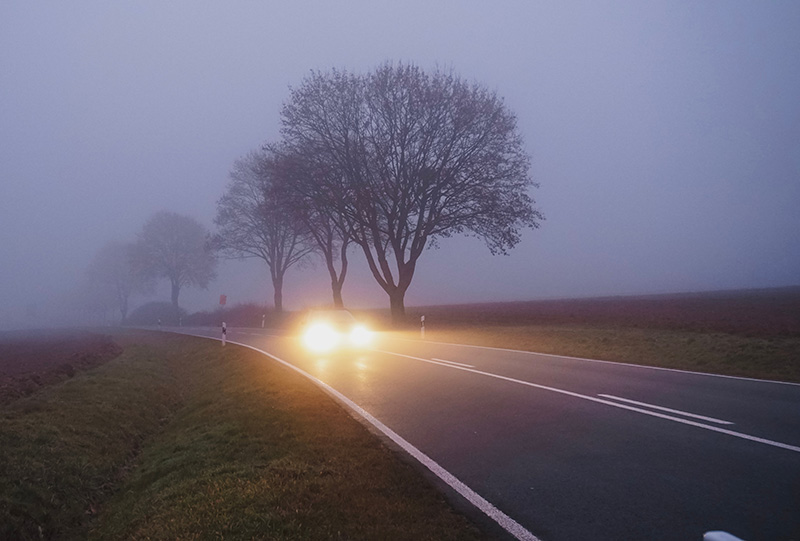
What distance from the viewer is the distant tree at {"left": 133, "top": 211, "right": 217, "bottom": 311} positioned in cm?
7512

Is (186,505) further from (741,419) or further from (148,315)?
(148,315)

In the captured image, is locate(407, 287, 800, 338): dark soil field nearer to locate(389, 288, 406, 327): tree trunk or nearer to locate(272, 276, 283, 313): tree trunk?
locate(389, 288, 406, 327): tree trunk

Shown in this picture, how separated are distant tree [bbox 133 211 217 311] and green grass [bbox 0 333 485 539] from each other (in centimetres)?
6505

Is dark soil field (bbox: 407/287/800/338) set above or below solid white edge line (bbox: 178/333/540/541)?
above

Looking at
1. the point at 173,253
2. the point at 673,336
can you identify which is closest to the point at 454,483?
the point at 673,336

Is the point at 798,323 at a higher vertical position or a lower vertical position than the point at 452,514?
higher

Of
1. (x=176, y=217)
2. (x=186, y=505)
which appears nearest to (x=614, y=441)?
(x=186, y=505)

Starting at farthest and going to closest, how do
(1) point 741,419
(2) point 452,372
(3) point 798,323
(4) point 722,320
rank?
(4) point 722,320 → (3) point 798,323 → (2) point 452,372 → (1) point 741,419

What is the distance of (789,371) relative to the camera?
1340 centimetres

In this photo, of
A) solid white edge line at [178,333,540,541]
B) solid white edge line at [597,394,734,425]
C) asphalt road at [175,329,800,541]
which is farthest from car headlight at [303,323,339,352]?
solid white edge line at [597,394,734,425]

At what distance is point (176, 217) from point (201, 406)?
69.6 meters

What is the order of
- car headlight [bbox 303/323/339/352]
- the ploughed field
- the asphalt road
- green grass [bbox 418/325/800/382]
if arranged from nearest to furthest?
1. the asphalt road
2. green grass [bbox 418/325/800/382]
3. the ploughed field
4. car headlight [bbox 303/323/339/352]

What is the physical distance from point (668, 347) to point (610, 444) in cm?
1270

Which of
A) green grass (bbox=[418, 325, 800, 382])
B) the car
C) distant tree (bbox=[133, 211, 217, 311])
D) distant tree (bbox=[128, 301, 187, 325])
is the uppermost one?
distant tree (bbox=[133, 211, 217, 311])
